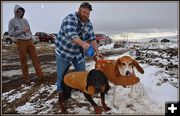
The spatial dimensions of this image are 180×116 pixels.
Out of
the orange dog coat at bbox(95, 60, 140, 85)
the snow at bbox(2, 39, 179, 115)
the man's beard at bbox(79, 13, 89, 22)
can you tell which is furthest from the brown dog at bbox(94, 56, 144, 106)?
the man's beard at bbox(79, 13, 89, 22)

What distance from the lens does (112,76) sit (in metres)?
6.64

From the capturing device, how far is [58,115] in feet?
21.3

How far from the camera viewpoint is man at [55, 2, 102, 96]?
6305mm

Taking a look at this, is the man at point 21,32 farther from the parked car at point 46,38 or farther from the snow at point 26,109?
the parked car at point 46,38

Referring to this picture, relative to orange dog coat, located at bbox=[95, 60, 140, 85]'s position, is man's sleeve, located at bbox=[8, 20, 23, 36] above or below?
above

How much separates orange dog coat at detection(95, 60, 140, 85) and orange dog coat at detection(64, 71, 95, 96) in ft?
2.34

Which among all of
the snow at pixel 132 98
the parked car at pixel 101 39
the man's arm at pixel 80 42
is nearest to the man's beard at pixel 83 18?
the man's arm at pixel 80 42

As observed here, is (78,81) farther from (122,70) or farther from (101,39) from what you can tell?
(101,39)

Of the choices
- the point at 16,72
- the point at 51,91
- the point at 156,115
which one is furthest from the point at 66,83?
the point at 16,72

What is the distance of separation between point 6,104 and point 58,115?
179 centimetres

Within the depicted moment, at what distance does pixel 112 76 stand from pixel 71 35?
116 cm

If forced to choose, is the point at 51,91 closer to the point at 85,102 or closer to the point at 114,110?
the point at 85,102

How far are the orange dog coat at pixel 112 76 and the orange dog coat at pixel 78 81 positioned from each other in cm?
71

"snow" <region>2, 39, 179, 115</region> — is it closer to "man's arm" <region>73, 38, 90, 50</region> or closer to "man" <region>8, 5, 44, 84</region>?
"man" <region>8, 5, 44, 84</region>
